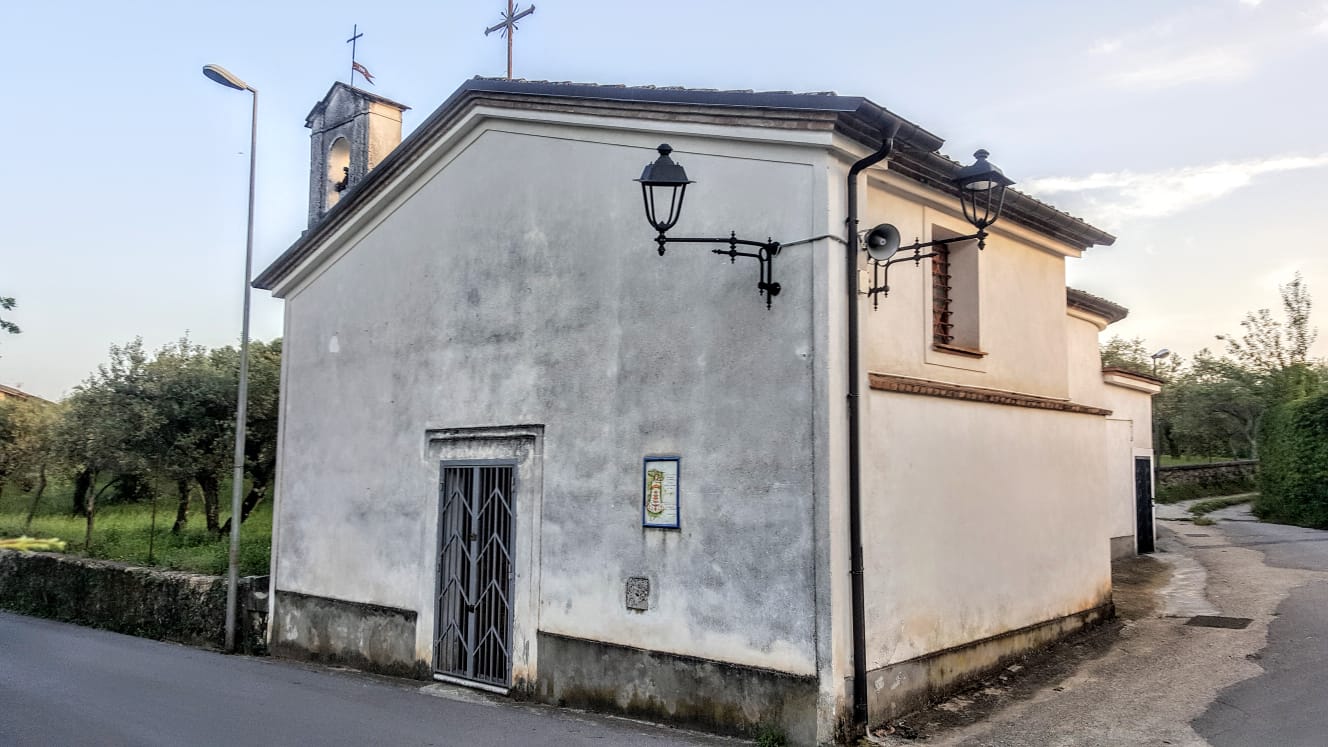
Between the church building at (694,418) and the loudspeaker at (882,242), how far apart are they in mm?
34

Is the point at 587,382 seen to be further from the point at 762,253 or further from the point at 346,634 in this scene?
the point at 346,634

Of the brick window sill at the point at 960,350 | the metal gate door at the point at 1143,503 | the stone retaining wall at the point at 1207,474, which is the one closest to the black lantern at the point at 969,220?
the brick window sill at the point at 960,350

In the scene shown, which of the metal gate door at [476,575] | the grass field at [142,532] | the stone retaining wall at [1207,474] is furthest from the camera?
the stone retaining wall at [1207,474]

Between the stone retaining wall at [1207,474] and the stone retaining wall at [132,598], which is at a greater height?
the stone retaining wall at [1207,474]

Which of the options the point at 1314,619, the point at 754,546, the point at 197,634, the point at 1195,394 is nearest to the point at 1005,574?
the point at 754,546

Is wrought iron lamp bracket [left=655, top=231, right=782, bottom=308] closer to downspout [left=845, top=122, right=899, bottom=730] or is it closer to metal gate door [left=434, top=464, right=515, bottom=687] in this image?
downspout [left=845, top=122, right=899, bottom=730]

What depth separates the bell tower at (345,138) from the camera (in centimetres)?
1534

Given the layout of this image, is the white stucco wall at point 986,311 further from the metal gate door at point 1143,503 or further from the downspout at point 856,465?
the metal gate door at point 1143,503

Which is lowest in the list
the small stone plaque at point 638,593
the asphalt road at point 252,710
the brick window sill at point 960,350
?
the asphalt road at point 252,710

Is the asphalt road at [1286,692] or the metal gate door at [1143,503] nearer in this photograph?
the asphalt road at [1286,692]

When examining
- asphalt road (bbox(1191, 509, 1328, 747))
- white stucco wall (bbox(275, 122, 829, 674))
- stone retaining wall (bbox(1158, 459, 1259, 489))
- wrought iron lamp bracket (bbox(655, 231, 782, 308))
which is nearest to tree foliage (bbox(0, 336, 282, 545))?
white stucco wall (bbox(275, 122, 829, 674))

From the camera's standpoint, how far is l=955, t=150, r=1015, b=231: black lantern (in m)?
8.17

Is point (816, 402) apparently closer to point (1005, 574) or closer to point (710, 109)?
point (710, 109)

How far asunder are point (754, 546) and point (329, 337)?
7.70m
